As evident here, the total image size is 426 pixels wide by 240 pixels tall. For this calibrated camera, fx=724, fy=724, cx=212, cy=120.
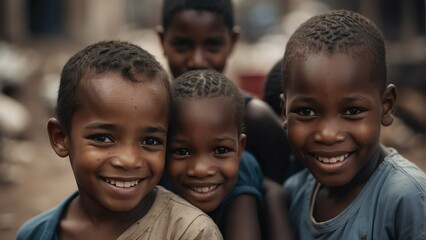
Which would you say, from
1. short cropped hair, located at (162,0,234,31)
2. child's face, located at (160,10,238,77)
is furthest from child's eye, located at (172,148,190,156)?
short cropped hair, located at (162,0,234,31)

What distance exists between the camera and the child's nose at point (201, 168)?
113 inches

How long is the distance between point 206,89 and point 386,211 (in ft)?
2.94

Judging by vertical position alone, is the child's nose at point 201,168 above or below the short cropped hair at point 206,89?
below

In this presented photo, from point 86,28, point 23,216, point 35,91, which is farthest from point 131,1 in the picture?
point 23,216

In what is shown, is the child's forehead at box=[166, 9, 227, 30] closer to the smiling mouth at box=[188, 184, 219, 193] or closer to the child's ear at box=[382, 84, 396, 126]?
the smiling mouth at box=[188, 184, 219, 193]

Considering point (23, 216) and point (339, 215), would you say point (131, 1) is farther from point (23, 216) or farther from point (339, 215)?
point (339, 215)

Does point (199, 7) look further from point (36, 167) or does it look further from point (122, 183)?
point (36, 167)

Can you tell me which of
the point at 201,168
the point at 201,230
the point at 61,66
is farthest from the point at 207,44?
the point at 61,66

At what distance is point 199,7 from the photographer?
3.92 meters

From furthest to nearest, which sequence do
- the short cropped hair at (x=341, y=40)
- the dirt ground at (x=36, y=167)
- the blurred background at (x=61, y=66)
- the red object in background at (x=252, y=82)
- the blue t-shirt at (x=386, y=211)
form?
the red object in background at (x=252, y=82), the blurred background at (x=61, y=66), the dirt ground at (x=36, y=167), the short cropped hair at (x=341, y=40), the blue t-shirt at (x=386, y=211)

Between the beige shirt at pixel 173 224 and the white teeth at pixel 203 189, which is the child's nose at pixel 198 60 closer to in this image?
the white teeth at pixel 203 189

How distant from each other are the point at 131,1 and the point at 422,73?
1184 cm

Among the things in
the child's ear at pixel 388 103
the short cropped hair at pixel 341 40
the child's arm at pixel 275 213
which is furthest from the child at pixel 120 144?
the child's ear at pixel 388 103

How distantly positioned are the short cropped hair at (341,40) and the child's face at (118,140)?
22.1 inches
